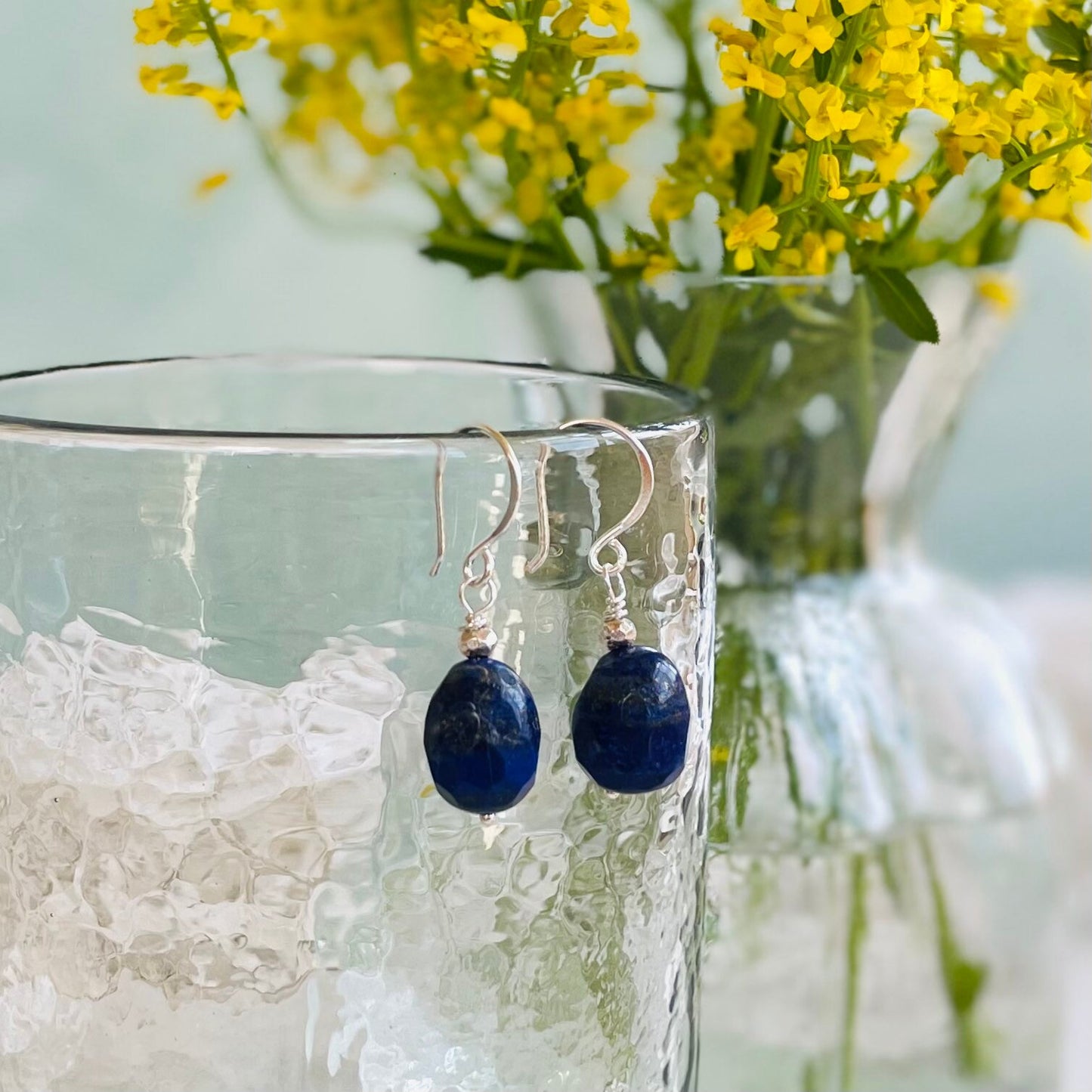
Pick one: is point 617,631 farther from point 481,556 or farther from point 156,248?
point 156,248

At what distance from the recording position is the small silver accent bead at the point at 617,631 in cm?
36

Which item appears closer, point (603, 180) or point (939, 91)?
point (939, 91)

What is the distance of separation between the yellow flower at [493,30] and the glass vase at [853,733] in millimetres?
115

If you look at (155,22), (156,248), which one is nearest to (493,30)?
(155,22)

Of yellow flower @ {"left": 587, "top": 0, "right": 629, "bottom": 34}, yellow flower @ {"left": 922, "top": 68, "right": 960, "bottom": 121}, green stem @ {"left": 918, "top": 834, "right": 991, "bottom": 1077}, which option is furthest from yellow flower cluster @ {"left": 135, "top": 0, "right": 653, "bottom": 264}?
green stem @ {"left": 918, "top": 834, "right": 991, "bottom": 1077}

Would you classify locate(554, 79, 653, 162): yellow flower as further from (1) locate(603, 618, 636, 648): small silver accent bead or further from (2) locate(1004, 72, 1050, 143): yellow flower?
(1) locate(603, 618, 636, 648): small silver accent bead

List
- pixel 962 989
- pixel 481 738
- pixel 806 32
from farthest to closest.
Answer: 1. pixel 962 989
2. pixel 806 32
3. pixel 481 738

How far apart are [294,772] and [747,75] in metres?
0.27

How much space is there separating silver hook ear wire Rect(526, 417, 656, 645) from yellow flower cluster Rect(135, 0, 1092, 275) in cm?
14

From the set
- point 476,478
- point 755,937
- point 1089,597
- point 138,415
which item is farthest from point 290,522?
point 1089,597

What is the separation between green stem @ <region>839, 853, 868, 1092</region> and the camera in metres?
0.61

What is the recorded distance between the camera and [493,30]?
47 centimetres

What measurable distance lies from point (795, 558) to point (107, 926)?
332 mm

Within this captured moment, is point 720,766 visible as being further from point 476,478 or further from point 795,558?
point 476,478
